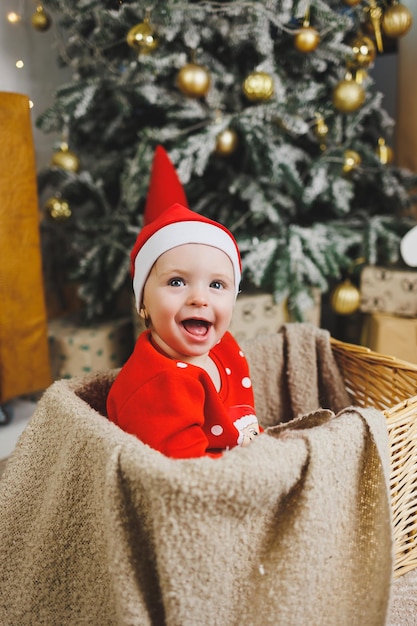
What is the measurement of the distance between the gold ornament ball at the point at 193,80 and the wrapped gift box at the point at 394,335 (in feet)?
2.50

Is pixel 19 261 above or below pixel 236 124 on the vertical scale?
Result: below

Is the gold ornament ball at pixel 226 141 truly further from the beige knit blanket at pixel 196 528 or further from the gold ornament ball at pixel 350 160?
the beige knit blanket at pixel 196 528

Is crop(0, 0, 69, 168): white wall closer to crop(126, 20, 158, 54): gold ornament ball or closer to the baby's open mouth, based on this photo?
crop(126, 20, 158, 54): gold ornament ball

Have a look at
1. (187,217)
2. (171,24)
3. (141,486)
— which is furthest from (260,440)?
(171,24)

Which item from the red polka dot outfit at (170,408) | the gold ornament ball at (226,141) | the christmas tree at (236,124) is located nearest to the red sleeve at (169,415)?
the red polka dot outfit at (170,408)

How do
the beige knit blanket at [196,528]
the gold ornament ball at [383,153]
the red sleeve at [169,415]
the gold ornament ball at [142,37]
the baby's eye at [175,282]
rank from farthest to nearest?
the gold ornament ball at [383,153]
the gold ornament ball at [142,37]
the baby's eye at [175,282]
the red sleeve at [169,415]
the beige knit blanket at [196,528]

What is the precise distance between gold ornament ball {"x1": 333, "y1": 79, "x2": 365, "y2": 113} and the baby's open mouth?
84cm

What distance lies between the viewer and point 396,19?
1.30m

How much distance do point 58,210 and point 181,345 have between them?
826 millimetres

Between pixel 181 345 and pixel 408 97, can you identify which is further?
pixel 408 97

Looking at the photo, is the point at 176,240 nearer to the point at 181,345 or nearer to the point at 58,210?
the point at 181,345

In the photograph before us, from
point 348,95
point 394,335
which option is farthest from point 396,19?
point 394,335

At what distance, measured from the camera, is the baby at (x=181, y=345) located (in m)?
0.65

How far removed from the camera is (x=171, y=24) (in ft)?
3.81
